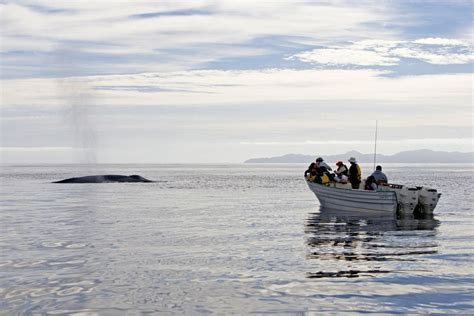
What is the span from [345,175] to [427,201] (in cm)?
621

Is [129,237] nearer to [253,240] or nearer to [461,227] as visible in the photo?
[253,240]

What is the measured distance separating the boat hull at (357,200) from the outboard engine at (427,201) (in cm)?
195

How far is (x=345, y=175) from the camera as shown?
40.6 metres

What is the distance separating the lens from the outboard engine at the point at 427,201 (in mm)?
36125

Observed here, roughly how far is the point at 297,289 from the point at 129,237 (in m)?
12.4

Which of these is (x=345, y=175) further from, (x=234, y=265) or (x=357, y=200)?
(x=234, y=265)

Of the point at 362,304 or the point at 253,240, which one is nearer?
the point at 362,304

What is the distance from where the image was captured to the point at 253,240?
24.9m

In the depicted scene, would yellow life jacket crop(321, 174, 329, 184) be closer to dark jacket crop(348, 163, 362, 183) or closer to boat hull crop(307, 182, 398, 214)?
boat hull crop(307, 182, 398, 214)

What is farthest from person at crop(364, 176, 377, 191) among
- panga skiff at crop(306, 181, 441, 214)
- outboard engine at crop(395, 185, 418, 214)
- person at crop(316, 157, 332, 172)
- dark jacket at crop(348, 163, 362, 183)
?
person at crop(316, 157, 332, 172)

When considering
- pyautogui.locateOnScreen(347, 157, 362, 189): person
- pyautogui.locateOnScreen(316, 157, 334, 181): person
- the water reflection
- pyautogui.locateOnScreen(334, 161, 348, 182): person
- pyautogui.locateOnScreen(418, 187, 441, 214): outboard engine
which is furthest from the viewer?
pyautogui.locateOnScreen(316, 157, 334, 181): person

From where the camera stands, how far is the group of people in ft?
122

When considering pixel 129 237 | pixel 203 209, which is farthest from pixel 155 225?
pixel 203 209

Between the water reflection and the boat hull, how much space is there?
500 millimetres
